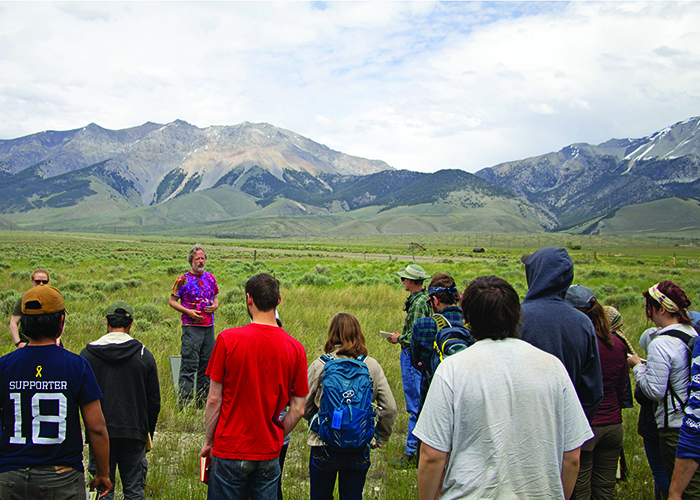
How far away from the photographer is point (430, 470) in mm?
2016

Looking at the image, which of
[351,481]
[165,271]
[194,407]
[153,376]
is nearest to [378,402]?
[351,481]

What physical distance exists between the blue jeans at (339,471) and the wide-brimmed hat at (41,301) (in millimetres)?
1907

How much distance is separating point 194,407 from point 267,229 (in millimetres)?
185063

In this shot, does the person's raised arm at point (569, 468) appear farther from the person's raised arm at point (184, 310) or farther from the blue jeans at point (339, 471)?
the person's raised arm at point (184, 310)

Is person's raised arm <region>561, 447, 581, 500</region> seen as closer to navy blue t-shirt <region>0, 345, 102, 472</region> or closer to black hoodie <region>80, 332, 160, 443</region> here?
navy blue t-shirt <region>0, 345, 102, 472</region>

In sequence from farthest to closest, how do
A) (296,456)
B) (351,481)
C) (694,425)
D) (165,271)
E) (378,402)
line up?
(165,271) → (296,456) → (378,402) → (351,481) → (694,425)

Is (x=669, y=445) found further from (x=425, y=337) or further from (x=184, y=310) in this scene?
(x=184, y=310)

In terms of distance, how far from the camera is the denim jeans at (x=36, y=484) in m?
2.38

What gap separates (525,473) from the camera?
6.43 feet

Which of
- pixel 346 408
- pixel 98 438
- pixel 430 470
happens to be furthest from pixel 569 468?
pixel 98 438

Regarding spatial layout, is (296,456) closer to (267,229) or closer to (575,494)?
(575,494)

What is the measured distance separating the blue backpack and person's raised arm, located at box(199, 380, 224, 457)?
2.22 feet

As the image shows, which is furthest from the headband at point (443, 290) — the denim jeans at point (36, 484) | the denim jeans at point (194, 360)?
the denim jeans at point (194, 360)

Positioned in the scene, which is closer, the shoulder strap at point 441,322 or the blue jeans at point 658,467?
the shoulder strap at point 441,322
